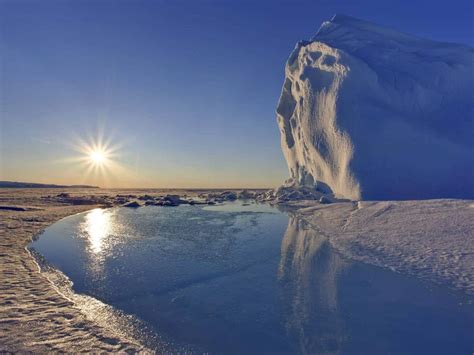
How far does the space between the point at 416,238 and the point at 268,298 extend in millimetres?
6007

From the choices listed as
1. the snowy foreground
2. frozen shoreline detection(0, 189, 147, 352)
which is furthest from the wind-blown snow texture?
frozen shoreline detection(0, 189, 147, 352)

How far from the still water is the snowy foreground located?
660mm

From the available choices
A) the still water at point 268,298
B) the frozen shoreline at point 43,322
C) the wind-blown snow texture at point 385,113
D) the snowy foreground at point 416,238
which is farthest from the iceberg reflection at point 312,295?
the wind-blown snow texture at point 385,113

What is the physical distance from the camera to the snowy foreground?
706cm

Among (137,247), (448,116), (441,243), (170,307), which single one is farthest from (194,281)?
(448,116)

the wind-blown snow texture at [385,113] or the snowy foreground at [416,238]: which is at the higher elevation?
the wind-blown snow texture at [385,113]

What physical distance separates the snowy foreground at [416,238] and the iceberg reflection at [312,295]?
1056 mm

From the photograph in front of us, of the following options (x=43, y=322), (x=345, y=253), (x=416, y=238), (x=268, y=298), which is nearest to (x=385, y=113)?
(x=416, y=238)

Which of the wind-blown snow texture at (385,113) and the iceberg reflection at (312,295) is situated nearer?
the iceberg reflection at (312,295)

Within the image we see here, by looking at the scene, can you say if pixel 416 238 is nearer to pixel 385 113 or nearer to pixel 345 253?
pixel 345 253

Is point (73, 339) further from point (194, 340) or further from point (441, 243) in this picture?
point (441, 243)

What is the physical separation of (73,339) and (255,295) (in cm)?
319

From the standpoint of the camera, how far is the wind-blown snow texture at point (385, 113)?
66.5 feet

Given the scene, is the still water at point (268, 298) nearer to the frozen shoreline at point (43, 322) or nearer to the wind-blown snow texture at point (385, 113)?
the frozen shoreline at point (43, 322)
